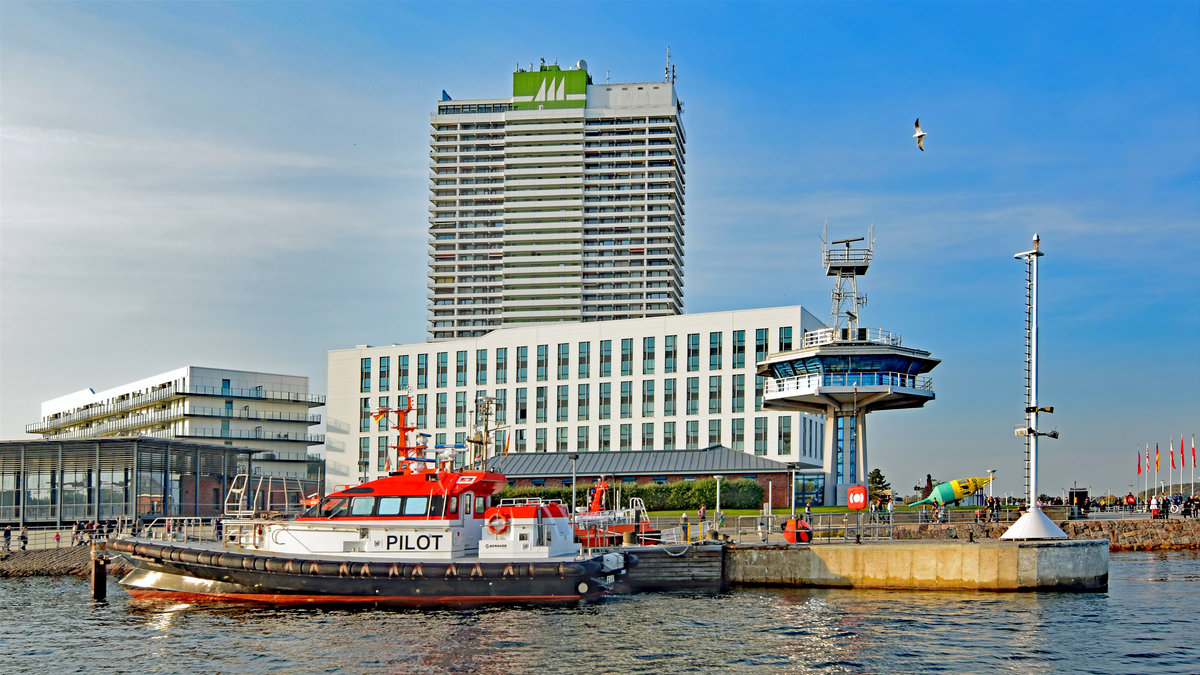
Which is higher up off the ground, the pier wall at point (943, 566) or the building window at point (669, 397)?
the building window at point (669, 397)

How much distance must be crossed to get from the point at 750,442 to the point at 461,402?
92.2 ft

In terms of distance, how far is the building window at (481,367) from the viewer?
102688 mm

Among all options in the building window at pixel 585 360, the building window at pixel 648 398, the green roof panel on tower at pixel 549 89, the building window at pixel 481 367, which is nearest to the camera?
the building window at pixel 648 398

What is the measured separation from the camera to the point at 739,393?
92312mm

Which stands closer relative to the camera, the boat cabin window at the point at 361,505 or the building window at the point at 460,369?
the boat cabin window at the point at 361,505

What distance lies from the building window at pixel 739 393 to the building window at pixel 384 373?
35.2 meters

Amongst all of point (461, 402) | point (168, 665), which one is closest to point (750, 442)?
point (461, 402)

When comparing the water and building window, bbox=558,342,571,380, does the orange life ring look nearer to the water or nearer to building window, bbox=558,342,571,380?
the water

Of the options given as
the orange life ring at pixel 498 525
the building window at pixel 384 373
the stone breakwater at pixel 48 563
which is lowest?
the stone breakwater at pixel 48 563

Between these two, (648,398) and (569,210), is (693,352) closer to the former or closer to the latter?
(648,398)

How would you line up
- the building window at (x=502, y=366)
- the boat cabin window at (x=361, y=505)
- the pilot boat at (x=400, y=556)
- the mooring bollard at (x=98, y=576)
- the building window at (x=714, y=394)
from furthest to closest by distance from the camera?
the building window at (x=502, y=366)
the building window at (x=714, y=394)
the mooring bollard at (x=98, y=576)
the boat cabin window at (x=361, y=505)
the pilot boat at (x=400, y=556)

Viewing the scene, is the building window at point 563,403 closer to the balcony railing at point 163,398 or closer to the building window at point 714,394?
the building window at point 714,394

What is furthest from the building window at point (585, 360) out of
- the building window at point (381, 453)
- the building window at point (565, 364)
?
the building window at point (381, 453)

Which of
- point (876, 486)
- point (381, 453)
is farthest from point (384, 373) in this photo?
point (876, 486)
